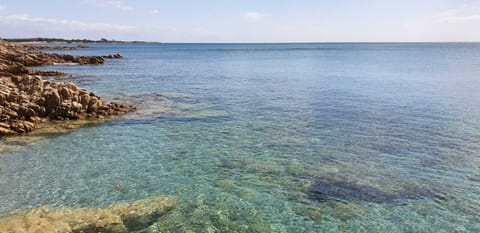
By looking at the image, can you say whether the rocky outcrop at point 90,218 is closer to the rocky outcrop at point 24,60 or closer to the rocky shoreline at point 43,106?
the rocky shoreline at point 43,106

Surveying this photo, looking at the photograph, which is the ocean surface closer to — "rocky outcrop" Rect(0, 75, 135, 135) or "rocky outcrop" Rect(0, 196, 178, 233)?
"rocky outcrop" Rect(0, 196, 178, 233)

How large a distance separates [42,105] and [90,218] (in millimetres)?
15184

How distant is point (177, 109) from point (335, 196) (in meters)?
17.2

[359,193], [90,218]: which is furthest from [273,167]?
[90,218]

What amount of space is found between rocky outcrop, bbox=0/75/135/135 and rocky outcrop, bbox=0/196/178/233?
1105 centimetres

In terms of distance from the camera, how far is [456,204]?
11.9 m

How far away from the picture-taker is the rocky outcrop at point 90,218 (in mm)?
9988

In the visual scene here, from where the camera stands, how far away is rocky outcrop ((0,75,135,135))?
20922 mm

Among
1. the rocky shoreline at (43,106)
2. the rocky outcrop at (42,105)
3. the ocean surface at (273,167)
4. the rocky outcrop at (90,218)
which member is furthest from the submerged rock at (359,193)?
the rocky outcrop at (42,105)

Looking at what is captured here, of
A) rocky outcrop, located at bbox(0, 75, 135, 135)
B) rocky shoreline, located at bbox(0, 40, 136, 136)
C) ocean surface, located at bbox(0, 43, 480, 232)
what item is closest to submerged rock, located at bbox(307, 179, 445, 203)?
ocean surface, located at bbox(0, 43, 480, 232)

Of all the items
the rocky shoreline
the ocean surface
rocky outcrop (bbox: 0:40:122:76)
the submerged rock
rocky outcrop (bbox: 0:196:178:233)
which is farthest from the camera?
rocky outcrop (bbox: 0:40:122:76)

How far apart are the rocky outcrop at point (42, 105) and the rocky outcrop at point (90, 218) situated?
36.3 feet

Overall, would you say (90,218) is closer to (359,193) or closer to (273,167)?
(273,167)

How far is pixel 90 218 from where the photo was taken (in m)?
10.7
